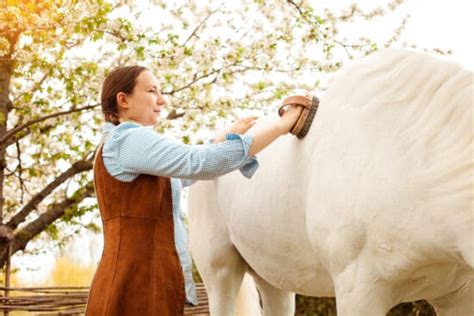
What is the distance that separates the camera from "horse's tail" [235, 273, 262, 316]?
3.27 m

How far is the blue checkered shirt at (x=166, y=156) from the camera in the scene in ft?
6.57

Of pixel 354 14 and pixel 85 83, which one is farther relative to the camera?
pixel 354 14

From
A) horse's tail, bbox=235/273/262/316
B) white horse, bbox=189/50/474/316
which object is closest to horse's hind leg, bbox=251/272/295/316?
horse's tail, bbox=235/273/262/316

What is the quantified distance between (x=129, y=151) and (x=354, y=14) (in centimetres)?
421

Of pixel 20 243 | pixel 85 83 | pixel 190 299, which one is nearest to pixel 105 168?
pixel 190 299

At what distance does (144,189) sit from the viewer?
2.12 m

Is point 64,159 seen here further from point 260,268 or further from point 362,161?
point 362,161

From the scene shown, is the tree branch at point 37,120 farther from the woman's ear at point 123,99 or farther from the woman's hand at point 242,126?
the woman's hand at point 242,126

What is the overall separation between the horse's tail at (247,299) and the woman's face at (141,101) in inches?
48.7

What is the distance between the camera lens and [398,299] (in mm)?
1984

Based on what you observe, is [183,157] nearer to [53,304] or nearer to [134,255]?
[134,255]

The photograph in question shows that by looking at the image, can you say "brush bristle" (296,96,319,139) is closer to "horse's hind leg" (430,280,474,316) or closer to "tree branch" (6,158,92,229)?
"horse's hind leg" (430,280,474,316)

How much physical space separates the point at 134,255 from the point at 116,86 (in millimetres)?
497

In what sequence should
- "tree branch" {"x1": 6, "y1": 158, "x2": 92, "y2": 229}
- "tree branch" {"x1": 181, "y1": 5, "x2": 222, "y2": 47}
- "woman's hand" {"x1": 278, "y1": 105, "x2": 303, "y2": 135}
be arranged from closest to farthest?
1. "woman's hand" {"x1": 278, "y1": 105, "x2": 303, "y2": 135}
2. "tree branch" {"x1": 6, "y1": 158, "x2": 92, "y2": 229}
3. "tree branch" {"x1": 181, "y1": 5, "x2": 222, "y2": 47}
